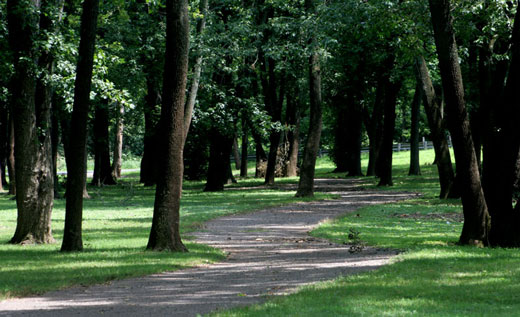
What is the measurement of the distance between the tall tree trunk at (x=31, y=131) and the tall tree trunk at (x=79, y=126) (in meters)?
1.50

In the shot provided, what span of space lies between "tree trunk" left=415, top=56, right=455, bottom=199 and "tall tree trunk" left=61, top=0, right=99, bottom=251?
16.5m

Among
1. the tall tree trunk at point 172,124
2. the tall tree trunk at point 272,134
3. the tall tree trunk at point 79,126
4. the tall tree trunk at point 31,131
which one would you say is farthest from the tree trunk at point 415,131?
the tall tree trunk at point 79,126

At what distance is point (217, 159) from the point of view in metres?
39.3

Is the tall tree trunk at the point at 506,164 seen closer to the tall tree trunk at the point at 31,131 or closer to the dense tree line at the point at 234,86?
the dense tree line at the point at 234,86

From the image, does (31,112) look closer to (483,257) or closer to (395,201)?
(483,257)

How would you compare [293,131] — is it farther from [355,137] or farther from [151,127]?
[151,127]

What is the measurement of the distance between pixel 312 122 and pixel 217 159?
9180 mm

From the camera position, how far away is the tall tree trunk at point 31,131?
15953 mm

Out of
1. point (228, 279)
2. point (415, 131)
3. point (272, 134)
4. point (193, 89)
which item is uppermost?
point (193, 89)

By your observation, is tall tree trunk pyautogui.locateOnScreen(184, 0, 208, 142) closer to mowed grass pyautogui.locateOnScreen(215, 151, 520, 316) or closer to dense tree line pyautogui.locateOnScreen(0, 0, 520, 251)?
dense tree line pyautogui.locateOnScreen(0, 0, 520, 251)

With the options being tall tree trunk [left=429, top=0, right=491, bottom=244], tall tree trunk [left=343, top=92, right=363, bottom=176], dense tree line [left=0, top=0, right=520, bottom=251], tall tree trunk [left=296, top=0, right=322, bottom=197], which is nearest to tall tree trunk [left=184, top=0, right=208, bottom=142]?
dense tree line [left=0, top=0, right=520, bottom=251]

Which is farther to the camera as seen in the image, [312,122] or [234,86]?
[234,86]

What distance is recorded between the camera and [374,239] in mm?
16969

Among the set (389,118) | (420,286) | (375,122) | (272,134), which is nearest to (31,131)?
(420,286)
